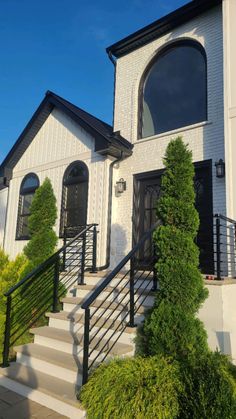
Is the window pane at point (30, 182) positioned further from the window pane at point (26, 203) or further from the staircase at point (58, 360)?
the staircase at point (58, 360)

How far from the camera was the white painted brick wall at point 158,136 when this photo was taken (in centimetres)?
600

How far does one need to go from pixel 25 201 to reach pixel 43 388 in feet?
23.8

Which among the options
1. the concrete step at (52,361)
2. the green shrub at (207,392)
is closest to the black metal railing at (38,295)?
the concrete step at (52,361)

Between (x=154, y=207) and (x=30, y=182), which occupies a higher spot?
(x=30, y=182)

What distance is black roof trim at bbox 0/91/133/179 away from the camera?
7.07 metres

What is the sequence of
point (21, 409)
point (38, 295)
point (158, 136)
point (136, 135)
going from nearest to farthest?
point (21, 409), point (38, 295), point (158, 136), point (136, 135)

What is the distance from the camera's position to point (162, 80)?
291 inches

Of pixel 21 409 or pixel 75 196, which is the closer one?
pixel 21 409

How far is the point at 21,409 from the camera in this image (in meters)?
3.04

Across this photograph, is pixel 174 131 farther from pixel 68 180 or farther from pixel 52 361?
pixel 52 361

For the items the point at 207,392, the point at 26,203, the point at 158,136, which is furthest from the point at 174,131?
the point at 26,203

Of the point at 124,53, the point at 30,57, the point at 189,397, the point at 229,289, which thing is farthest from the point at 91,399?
the point at 30,57

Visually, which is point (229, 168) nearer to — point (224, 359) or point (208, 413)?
point (224, 359)

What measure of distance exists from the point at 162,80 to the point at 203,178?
9.43 feet
